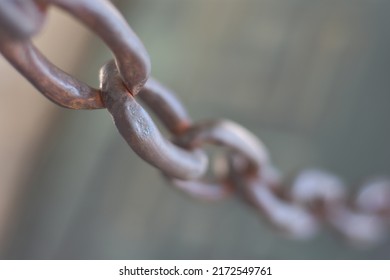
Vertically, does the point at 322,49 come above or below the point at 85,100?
above

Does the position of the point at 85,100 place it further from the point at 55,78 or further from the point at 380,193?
the point at 380,193

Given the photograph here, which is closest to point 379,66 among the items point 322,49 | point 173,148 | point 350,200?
point 322,49

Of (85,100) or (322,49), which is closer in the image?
(85,100)

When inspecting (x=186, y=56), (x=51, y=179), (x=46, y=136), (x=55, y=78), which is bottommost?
(x=55, y=78)

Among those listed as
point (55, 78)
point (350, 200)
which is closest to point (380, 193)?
point (350, 200)
